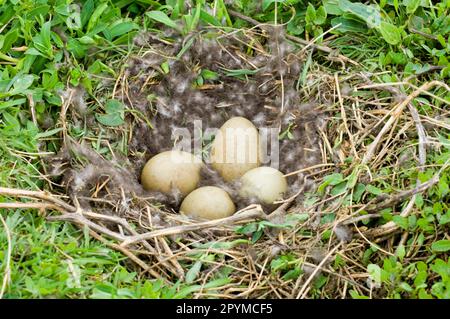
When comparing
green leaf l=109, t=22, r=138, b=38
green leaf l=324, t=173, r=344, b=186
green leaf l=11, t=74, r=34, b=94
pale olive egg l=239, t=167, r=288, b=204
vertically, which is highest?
green leaf l=109, t=22, r=138, b=38

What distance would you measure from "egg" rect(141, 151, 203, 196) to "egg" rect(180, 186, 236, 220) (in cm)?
11

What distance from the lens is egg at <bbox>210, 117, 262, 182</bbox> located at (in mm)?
3695

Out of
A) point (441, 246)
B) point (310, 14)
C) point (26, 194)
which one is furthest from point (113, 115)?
point (441, 246)

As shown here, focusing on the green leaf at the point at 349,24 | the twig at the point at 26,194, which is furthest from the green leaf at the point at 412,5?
the twig at the point at 26,194

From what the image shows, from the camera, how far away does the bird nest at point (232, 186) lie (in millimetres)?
3123

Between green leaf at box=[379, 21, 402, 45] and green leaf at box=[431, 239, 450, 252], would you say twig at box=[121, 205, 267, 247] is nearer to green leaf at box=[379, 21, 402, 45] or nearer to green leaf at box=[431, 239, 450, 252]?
green leaf at box=[431, 239, 450, 252]

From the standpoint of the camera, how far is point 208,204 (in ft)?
11.4

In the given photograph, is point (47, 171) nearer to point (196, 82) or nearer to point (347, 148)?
point (196, 82)

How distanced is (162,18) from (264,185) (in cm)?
100

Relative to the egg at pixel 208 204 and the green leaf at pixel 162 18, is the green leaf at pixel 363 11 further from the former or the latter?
the egg at pixel 208 204

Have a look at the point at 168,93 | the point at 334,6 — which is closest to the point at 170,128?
the point at 168,93

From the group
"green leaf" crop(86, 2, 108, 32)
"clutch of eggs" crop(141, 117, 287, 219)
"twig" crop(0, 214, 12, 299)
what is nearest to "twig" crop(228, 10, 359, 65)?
"clutch of eggs" crop(141, 117, 287, 219)

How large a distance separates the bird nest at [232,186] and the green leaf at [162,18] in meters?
0.06

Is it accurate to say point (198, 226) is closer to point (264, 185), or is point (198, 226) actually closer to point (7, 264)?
point (264, 185)
